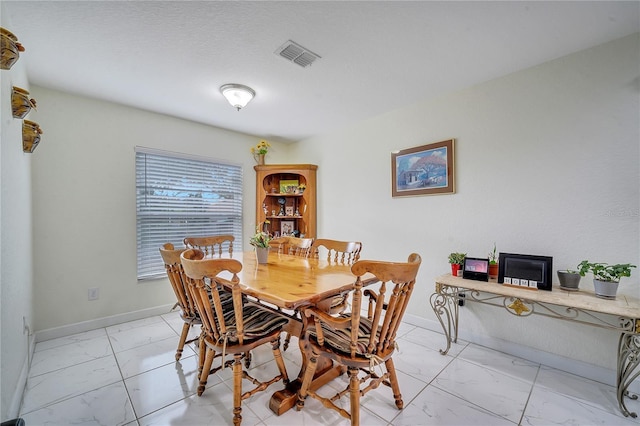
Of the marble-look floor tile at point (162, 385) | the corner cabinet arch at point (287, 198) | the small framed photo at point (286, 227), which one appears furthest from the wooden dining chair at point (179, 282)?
the small framed photo at point (286, 227)

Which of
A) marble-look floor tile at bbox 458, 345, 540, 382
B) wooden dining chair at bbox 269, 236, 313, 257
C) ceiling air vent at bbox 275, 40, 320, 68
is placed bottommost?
marble-look floor tile at bbox 458, 345, 540, 382

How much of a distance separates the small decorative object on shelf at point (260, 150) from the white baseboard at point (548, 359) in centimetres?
314

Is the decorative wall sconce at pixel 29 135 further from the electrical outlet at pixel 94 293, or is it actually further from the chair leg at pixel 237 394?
the chair leg at pixel 237 394

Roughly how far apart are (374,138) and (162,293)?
3.21 metres

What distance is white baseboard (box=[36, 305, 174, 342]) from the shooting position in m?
2.52

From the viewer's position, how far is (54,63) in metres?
2.16

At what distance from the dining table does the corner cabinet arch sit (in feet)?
5.81

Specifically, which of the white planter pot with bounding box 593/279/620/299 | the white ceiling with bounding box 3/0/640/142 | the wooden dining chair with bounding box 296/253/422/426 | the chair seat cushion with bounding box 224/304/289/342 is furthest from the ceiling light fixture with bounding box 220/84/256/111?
the white planter pot with bounding box 593/279/620/299

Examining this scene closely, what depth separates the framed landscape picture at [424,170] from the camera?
2.67m

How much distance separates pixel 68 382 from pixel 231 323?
136cm

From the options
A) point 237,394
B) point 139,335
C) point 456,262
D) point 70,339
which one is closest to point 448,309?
point 456,262

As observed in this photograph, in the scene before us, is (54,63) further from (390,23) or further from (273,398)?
(273,398)

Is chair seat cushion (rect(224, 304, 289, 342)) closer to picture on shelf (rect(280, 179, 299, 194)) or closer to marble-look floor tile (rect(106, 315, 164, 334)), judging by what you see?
marble-look floor tile (rect(106, 315, 164, 334))

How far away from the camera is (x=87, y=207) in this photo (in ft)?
9.05
